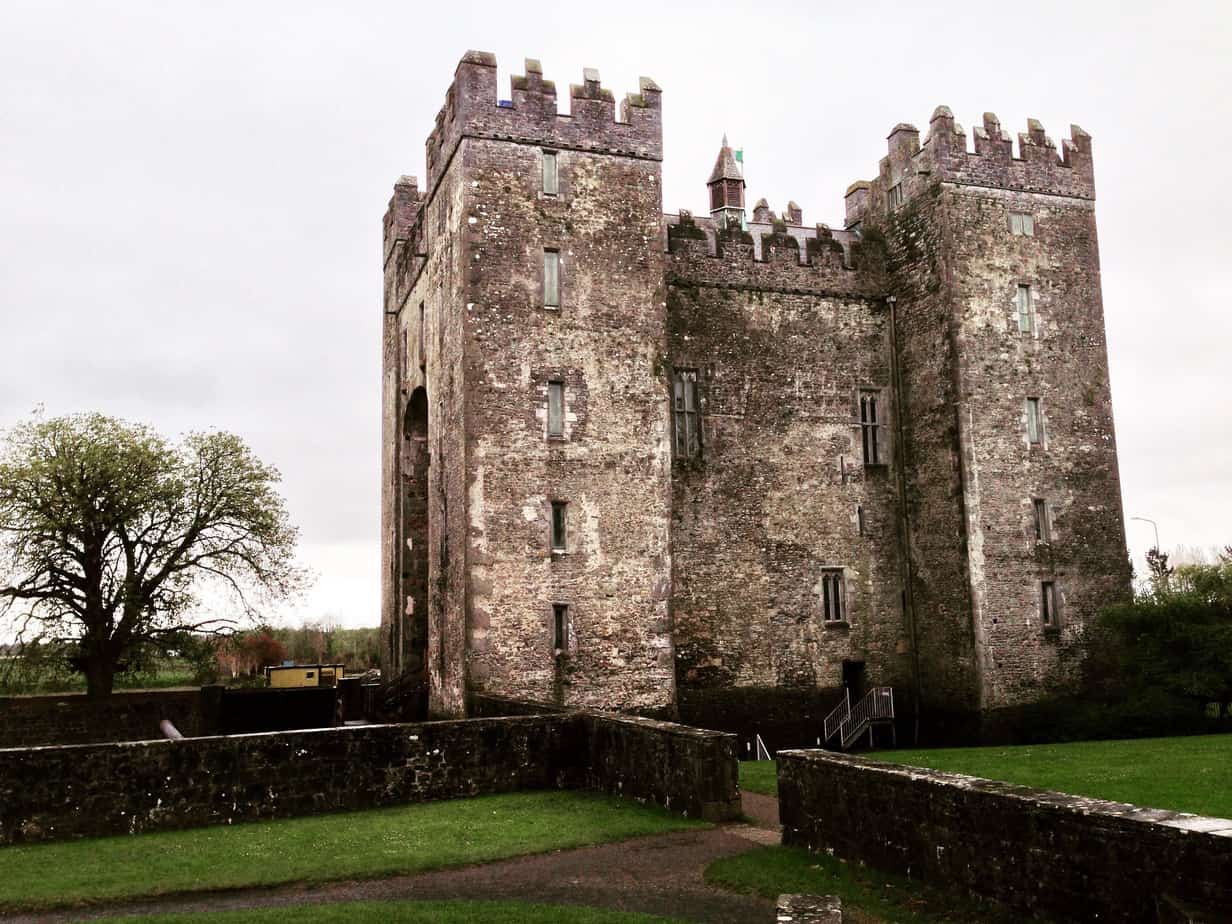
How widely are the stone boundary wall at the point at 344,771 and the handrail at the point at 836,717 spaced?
12397 millimetres

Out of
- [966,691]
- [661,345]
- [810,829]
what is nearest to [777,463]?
[661,345]

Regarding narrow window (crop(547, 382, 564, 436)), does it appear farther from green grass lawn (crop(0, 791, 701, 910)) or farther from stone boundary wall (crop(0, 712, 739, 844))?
green grass lawn (crop(0, 791, 701, 910))

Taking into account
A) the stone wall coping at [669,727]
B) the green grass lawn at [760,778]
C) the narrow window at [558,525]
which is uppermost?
the narrow window at [558,525]

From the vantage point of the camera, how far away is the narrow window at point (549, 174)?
81.3 feet

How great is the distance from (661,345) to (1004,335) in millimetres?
9305

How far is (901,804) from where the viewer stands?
10.2 m

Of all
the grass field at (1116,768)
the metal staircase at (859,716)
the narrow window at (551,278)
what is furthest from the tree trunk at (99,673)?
the metal staircase at (859,716)

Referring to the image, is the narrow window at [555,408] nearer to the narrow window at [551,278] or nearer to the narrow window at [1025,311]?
the narrow window at [551,278]

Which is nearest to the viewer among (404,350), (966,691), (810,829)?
(810,829)

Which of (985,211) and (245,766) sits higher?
(985,211)

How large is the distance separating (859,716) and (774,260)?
12138 millimetres

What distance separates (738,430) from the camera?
91.4 ft

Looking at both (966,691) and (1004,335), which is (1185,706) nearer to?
(966,691)

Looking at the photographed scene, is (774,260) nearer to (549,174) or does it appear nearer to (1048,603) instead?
(549,174)
